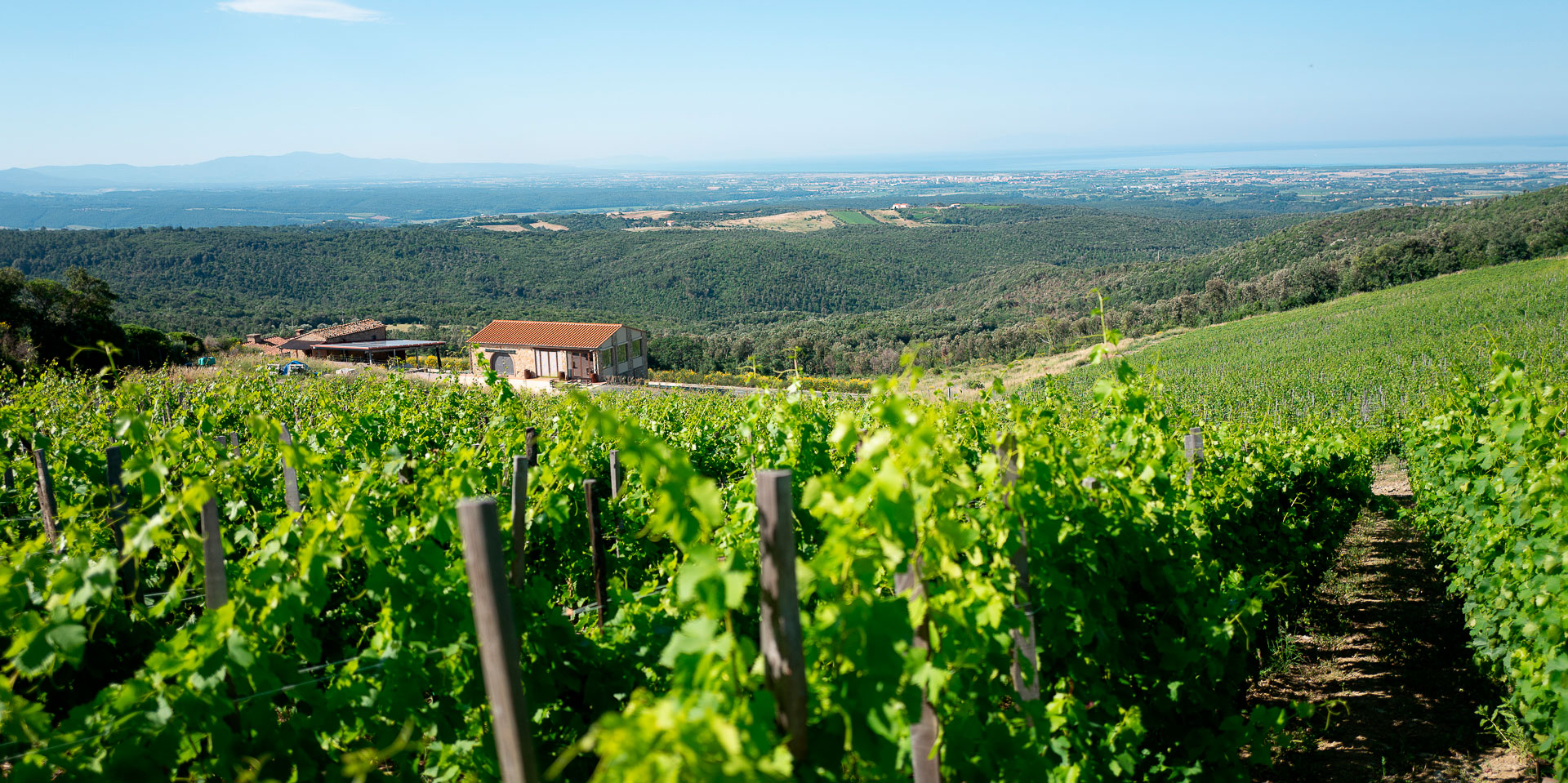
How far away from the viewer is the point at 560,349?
29984 mm

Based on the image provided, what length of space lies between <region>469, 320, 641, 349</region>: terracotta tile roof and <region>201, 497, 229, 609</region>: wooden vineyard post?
27.9 m

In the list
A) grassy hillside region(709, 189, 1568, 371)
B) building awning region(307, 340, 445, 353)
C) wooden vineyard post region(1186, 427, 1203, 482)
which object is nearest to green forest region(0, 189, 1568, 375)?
grassy hillside region(709, 189, 1568, 371)

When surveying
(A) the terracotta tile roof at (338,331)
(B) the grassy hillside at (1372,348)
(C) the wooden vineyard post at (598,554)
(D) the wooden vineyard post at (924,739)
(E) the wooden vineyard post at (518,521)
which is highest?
(E) the wooden vineyard post at (518,521)

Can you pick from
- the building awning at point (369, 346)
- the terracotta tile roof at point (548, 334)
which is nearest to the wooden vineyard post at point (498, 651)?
the terracotta tile roof at point (548, 334)

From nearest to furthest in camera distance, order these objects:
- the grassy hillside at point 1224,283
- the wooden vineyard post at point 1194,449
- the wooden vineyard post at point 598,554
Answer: the wooden vineyard post at point 598,554, the wooden vineyard post at point 1194,449, the grassy hillside at point 1224,283

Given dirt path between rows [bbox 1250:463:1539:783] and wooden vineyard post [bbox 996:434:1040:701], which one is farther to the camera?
dirt path between rows [bbox 1250:463:1539:783]

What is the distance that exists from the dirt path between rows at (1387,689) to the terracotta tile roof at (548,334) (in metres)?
25.8

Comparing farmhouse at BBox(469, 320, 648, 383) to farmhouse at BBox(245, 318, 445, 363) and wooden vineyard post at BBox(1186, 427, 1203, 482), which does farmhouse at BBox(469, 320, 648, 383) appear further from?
wooden vineyard post at BBox(1186, 427, 1203, 482)

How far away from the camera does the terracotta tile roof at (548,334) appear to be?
3003 cm

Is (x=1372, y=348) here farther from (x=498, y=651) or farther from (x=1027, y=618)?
(x=498, y=651)

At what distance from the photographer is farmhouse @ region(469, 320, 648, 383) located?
97.6 feet

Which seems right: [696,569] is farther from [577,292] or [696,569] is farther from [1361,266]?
[577,292]

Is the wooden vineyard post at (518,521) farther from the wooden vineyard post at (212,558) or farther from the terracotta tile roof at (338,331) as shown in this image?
the terracotta tile roof at (338,331)

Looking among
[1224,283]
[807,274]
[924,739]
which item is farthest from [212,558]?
[807,274]
